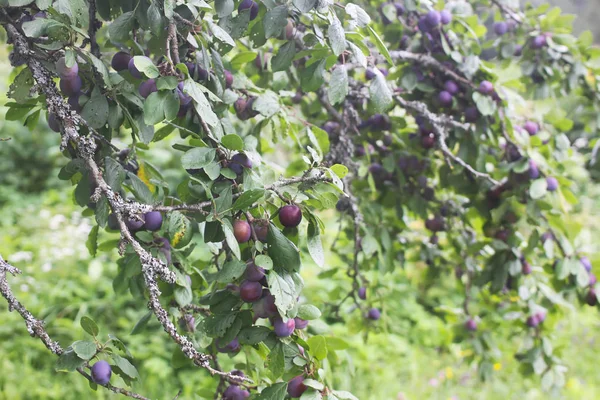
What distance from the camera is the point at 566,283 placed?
4.60 feet

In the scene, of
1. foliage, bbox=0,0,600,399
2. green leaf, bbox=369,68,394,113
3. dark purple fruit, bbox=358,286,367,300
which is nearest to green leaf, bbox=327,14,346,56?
foliage, bbox=0,0,600,399

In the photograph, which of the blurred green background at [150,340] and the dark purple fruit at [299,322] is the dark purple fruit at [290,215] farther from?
the blurred green background at [150,340]

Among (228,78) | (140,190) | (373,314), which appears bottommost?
(373,314)

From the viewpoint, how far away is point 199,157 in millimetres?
749

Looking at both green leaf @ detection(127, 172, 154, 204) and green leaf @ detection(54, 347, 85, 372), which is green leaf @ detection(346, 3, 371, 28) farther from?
green leaf @ detection(54, 347, 85, 372)

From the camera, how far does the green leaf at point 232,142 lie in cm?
75

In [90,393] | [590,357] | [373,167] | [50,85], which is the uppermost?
[50,85]

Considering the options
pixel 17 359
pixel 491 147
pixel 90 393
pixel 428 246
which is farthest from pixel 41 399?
pixel 491 147

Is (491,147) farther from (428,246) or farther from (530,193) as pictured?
(428,246)

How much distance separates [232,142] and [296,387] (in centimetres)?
36

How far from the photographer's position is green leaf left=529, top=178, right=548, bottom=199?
1.20m

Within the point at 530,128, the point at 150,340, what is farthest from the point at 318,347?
the point at 150,340

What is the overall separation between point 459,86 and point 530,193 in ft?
1.07

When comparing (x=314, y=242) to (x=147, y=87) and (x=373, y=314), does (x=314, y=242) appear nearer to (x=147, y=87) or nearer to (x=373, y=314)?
(x=147, y=87)
